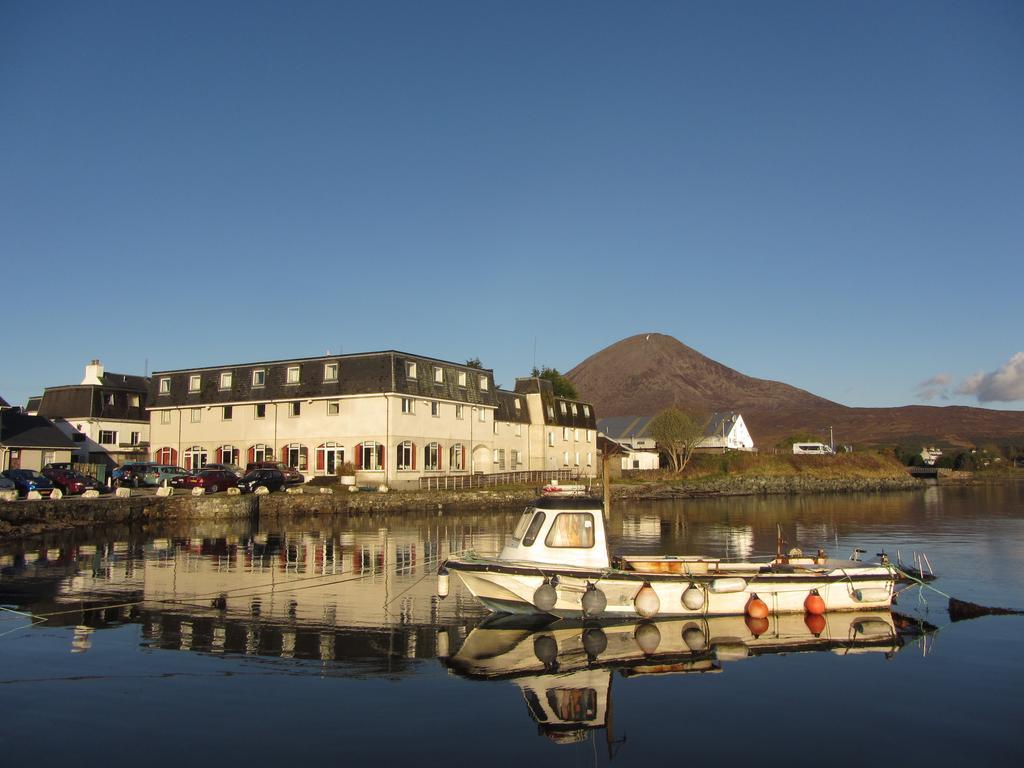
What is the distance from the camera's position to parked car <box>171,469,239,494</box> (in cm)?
4831

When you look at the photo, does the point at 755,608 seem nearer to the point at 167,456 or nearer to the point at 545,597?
the point at 545,597

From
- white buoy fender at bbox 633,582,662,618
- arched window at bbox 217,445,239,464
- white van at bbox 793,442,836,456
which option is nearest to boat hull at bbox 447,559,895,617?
white buoy fender at bbox 633,582,662,618

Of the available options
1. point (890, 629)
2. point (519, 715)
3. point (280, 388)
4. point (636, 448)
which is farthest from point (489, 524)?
point (636, 448)

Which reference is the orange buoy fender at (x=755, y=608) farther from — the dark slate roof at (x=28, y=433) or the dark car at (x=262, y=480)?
the dark slate roof at (x=28, y=433)

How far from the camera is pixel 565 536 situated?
18703 mm

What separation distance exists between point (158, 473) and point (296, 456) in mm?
9606

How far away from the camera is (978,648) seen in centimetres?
1719

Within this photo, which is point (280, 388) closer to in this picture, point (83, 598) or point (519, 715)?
point (83, 598)

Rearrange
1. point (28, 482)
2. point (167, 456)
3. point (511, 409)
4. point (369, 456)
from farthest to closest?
point (511, 409) < point (167, 456) < point (369, 456) < point (28, 482)

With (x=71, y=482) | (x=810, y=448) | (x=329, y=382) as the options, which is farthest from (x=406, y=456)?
(x=810, y=448)

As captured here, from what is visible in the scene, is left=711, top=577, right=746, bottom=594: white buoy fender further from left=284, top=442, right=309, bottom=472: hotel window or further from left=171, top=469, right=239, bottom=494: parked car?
left=284, top=442, right=309, bottom=472: hotel window

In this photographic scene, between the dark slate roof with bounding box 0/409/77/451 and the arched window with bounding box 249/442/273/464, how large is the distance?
12185 millimetres

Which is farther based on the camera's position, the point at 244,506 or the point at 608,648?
the point at 244,506

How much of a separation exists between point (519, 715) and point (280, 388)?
5192 cm
